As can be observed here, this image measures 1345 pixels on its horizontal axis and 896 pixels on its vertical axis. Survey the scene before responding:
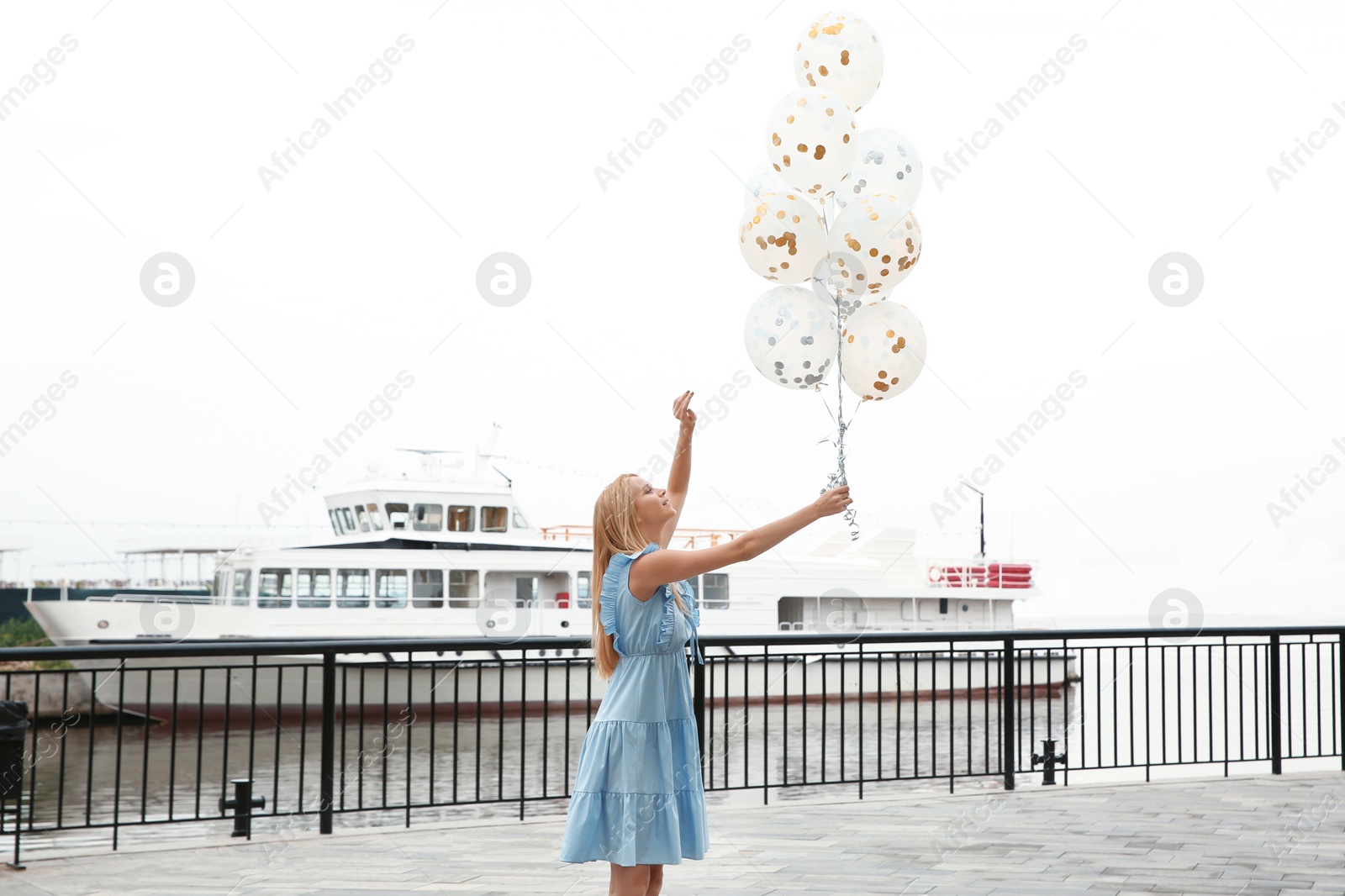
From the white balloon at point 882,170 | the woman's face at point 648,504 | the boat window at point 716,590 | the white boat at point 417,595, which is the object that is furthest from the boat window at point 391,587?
the woman's face at point 648,504

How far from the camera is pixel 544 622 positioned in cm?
2341

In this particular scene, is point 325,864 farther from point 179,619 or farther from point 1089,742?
point 179,619

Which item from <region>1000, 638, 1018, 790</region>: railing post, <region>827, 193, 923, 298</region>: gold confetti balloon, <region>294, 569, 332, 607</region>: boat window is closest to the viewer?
<region>827, 193, 923, 298</region>: gold confetti balloon

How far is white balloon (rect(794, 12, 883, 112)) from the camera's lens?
522 cm

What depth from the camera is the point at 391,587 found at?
23297 mm

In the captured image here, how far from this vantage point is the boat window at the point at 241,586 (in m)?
23.5

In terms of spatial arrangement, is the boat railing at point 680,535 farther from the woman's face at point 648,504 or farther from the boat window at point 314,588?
the woman's face at point 648,504

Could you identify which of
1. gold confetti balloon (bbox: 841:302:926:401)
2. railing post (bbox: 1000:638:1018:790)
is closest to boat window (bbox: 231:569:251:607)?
railing post (bbox: 1000:638:1018:790)

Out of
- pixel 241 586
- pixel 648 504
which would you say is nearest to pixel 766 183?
pixel 648 504

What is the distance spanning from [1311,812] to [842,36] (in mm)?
4989

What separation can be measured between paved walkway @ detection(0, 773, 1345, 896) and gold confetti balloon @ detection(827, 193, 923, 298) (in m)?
2.66

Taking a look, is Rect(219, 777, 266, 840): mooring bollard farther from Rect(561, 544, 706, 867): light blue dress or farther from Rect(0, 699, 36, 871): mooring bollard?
Rect(561, 544, 706, 867): light blue dress

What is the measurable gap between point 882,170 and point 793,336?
921 mm

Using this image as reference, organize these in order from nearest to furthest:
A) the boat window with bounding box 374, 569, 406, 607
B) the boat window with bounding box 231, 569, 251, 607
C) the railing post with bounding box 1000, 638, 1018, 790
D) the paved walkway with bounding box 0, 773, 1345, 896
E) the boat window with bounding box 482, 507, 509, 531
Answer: the paved walkway with bounding box 0, 773, 1345, 896
the railing post with bounding box 1000, 638, 1018, 790
the boat window with bounding box 374, 569, 406, 607
the boat window with bounding box 231, 569, 251, 607
the boat window with bounding box 482, 507, 509, 531
